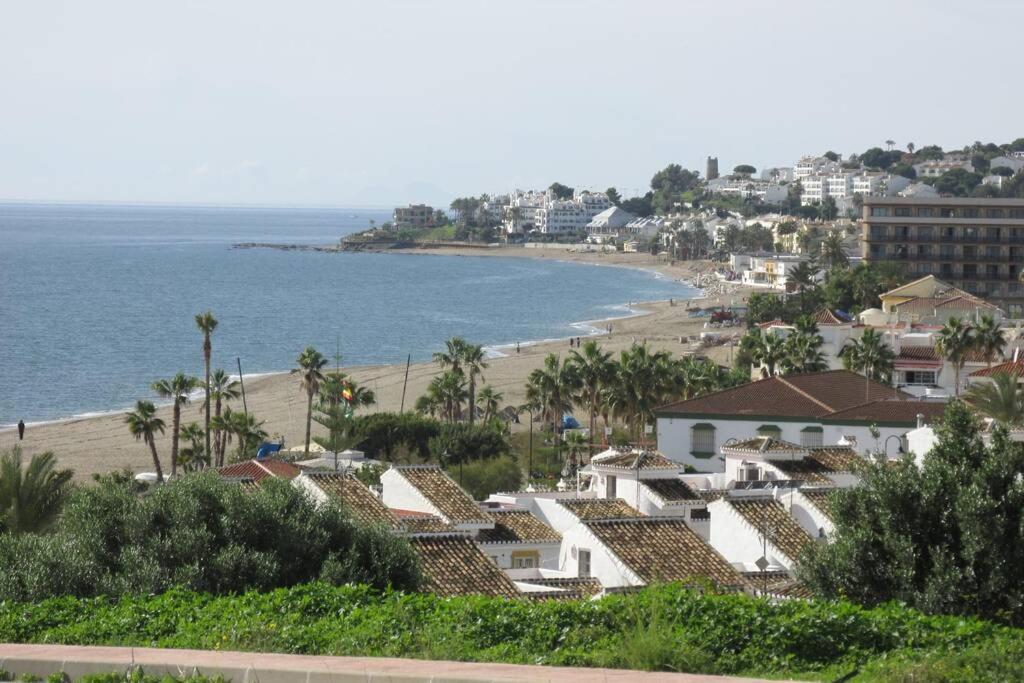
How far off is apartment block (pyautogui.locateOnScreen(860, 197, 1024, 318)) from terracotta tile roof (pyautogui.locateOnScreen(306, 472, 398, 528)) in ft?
298

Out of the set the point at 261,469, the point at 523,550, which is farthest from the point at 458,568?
the point at 261,469

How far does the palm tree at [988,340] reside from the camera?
65.5m

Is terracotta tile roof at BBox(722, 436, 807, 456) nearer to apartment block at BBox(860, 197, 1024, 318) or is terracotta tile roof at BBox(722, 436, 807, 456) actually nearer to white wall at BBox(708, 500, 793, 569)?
white wall at BBox(708, 500, 793, 569)

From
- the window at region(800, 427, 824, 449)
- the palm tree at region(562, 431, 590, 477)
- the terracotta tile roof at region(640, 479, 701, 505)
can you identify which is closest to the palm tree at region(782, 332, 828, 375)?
the palm tree at region(562, 431, 590, 477)

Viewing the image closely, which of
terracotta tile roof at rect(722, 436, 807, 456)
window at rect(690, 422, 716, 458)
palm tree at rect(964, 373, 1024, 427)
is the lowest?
window at rect(690, 422, 716, 458)

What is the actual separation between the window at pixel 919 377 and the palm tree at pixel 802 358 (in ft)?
11.0

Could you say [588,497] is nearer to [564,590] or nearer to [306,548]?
[564,590]

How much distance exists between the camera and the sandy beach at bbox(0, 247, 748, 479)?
234 ft

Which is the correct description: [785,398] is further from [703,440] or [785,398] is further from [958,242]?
[958,242]

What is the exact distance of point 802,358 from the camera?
2685 inches

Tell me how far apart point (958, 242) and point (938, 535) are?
101668 millimetres

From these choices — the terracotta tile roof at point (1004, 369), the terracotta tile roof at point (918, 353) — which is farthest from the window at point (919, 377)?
the terracotta tile roof at point (1004, 369)

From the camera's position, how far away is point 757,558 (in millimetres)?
29125

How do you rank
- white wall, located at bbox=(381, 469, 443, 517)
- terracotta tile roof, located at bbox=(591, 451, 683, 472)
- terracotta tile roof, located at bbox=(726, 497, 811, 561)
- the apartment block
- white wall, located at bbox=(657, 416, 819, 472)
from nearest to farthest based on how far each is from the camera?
terracotta tile roof, located at bbox=(726, 497, 811, 561)
white wall, located at bbox=(381, 469, 443, 517)
terracotta tile roof, located at bbox=(591, 451, 683, 472)
white wall, located at bbox=(657, 416, 819, 472)
the apartment block
